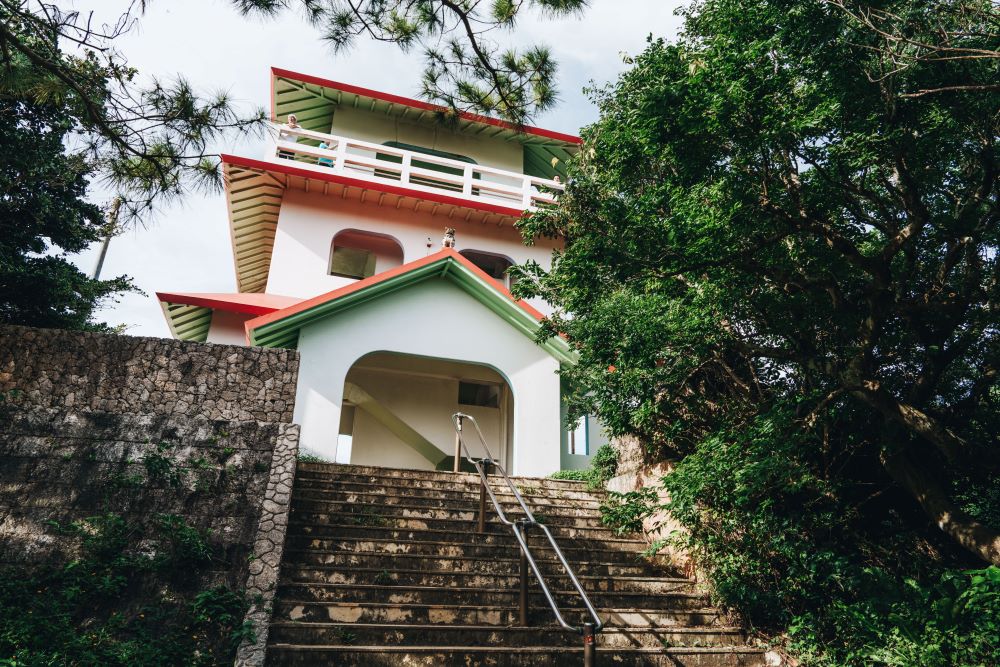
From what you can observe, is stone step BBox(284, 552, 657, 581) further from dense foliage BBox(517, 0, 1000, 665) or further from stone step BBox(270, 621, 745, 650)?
dense foliage BBox(517, 0, 1000, 665)

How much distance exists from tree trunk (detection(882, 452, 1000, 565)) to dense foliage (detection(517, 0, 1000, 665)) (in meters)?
0.02

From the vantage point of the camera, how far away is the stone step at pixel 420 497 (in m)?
7.09

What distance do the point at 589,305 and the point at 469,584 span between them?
9.57 ft

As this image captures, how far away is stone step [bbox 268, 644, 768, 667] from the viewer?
14.6 ft

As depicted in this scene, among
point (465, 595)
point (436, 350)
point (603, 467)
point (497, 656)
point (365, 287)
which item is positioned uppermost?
point (365, 287)

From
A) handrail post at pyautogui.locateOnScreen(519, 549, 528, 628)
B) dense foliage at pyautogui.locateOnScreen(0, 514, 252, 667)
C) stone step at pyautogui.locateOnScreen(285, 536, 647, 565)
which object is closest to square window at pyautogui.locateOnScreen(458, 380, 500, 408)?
stone step at pyautogui.locateOnScreen(285, 536, 647, 565)

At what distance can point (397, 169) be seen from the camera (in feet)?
47.4

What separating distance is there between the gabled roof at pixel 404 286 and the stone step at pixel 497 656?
5.60 meters

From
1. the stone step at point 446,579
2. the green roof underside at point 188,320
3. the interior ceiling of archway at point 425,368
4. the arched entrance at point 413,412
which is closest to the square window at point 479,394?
the arched entrance at point 413,412

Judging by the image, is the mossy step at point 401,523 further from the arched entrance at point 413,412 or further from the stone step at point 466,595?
the arched entrance at point 413,412

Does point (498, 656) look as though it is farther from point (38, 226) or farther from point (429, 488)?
point (38, 226)

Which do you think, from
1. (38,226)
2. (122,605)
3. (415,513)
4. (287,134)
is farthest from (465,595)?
(287,134)

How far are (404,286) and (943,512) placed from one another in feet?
26.3

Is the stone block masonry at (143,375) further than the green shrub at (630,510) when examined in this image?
Yes
